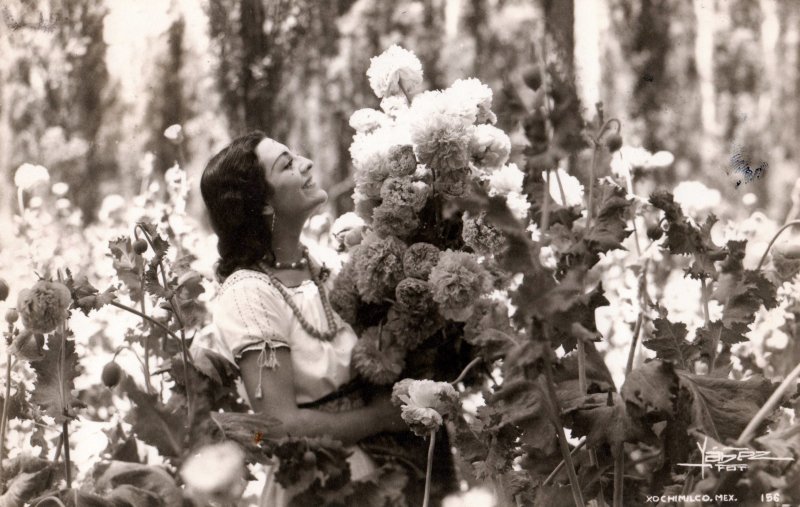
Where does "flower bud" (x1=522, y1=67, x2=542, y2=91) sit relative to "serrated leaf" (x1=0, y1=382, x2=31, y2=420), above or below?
above

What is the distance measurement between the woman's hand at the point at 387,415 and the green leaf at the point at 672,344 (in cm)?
42

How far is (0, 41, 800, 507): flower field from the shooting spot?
71 cm

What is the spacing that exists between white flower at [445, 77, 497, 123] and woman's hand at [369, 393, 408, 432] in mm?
408

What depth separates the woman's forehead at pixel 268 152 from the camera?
1246mm

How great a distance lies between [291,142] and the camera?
188 centimetres

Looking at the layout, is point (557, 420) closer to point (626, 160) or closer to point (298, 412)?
point (298, 412)

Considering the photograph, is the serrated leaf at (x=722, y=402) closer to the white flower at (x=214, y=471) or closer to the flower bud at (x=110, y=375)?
the white flower at (x=214, y=471)

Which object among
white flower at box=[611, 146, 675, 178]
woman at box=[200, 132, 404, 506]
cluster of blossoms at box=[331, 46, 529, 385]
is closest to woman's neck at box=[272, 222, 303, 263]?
woman at box=[200, 132, 404, 506]

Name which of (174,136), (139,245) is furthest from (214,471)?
(174,136)

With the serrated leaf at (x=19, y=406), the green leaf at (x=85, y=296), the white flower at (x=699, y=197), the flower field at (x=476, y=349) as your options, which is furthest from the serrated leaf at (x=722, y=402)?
the white flower at (x=699, y=197)

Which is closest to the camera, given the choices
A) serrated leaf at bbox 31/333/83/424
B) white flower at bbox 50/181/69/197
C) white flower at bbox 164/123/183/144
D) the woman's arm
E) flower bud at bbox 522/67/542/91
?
flower bud at bbox 522/67/542/91

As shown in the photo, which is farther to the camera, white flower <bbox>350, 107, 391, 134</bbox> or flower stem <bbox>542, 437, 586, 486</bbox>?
white flower <bbox>350, 107, 391, 134</bbox>

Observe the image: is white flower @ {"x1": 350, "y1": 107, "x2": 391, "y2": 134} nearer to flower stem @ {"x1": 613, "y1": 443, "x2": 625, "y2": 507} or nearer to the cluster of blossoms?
the cluster of blossoms

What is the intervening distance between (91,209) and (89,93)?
0.81ft
